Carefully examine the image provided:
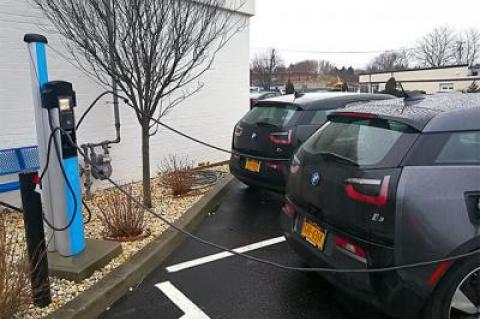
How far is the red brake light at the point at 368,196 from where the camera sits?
8.96ft

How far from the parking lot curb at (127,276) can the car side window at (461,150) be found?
262 centimetres

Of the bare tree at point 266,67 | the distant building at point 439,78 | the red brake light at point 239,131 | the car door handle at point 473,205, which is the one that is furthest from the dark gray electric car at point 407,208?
the bare tree at point 266,67

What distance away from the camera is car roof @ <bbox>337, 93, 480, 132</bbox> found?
9.50 feet

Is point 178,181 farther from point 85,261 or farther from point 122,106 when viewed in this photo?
point 85,261

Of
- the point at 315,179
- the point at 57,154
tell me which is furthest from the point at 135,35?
the point at 315,179

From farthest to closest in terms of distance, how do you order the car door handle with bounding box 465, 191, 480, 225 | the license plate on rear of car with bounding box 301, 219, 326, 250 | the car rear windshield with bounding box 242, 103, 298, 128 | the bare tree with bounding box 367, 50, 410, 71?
1. the bare tree with bounding box 367, 50, 410, 71
2. the car rear windshield with bounding box 242, 103, 298, 128
3. the license plate on rear of car with bounding box 301, 219, 326, 250
4. the car door handle with bounding box 465, 191, 480, 225

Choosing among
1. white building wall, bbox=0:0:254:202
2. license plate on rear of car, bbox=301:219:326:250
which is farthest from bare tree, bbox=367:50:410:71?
license plate on rear of car, bbox=301:219:326:250

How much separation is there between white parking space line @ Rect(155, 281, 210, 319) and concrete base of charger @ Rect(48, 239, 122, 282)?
57cm

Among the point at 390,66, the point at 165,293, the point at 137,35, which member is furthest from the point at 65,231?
the point at 390,66

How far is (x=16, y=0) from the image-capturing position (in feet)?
18.5

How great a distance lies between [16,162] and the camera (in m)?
5.62

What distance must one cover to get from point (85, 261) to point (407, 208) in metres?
2.70

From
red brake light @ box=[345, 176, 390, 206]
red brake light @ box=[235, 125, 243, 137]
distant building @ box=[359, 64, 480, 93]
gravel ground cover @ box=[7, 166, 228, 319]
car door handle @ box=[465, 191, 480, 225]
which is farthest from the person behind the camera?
distant building @ box=[359, 64, 480, 93]

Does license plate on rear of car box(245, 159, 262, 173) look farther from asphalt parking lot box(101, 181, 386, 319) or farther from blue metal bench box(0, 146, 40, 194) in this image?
blue metal bench box(0, 146, 40, 194)
